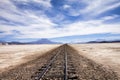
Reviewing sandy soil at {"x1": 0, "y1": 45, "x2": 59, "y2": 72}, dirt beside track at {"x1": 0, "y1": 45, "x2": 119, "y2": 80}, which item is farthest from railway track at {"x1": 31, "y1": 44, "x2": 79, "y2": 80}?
sandy soil at {"x1": 0, "y1": 45, "x2": 59, "y2": 72}

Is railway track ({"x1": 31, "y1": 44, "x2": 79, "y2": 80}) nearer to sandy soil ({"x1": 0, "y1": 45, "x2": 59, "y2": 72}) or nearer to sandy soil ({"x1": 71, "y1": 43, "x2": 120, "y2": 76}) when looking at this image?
sandy soil ({"x1": 71, "y1": 43, "x2": 120, "y2": 76})

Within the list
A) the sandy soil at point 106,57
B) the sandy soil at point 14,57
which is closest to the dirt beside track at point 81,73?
the sandy soil at point 106,57

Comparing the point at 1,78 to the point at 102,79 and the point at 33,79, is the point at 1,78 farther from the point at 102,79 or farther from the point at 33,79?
the point at 102,79

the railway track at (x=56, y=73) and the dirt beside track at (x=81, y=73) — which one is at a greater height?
the railway track at (x=56, y=73)

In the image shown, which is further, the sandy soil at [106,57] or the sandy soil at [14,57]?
the sandy soil at [14,57]

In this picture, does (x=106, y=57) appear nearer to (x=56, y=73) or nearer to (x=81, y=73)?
(x=81, y=73)

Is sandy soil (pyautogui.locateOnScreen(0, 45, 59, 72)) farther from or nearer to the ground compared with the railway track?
nearer to the ground

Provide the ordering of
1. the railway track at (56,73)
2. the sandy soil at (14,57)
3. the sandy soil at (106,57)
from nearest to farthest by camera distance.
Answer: the railway track at (56,73)
the sandy soil at (106,57)
the sandy soil at (14,57)

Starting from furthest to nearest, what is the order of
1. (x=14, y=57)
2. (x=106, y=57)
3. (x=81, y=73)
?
(x=14, y=57) < (x=106, y=57) < (x=81, y=73)

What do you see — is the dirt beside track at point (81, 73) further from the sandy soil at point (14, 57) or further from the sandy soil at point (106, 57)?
the sandy soil at point (14, 57)

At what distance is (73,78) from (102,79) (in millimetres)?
1590

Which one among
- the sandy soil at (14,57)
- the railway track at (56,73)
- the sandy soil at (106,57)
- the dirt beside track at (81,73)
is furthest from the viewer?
the sandy soil at (14,57)

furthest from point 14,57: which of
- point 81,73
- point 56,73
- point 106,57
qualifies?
point 81,73

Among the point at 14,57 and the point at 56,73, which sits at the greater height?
the point at 56,73
